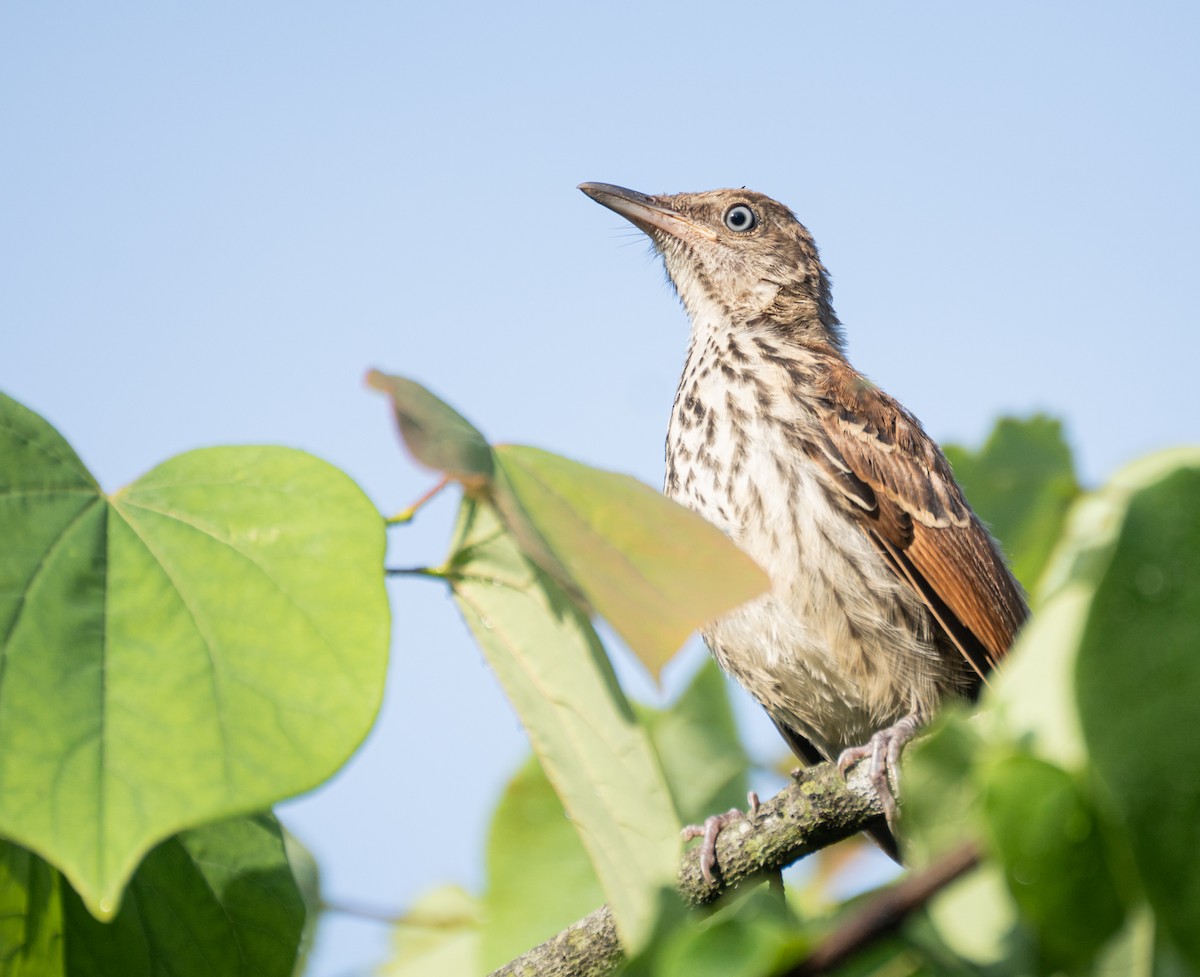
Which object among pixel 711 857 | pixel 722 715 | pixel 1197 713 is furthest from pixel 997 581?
pixel 1197 713

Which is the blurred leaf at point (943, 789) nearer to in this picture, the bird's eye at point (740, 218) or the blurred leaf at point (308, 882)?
the blurred leaf at point (308, 882)

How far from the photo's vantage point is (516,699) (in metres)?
1.30

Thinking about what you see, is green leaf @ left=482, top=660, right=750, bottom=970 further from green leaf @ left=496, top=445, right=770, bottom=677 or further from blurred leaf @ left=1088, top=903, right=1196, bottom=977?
blurred leaf @ left=1088, top=903, right=1196, bottom=977

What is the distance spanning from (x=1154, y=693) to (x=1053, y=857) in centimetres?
11

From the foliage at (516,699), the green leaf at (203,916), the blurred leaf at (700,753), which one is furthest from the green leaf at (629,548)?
the blurred leaf at (700,753)

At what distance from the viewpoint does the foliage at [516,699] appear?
0.75 meters

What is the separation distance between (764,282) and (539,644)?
4509 millimetres

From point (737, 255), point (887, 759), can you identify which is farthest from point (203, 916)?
point (737, 255)

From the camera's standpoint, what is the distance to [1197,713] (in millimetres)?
753

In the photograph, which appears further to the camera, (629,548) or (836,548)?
(836,548)

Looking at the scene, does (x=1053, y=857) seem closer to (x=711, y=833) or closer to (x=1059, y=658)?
(x=1059, y=658)

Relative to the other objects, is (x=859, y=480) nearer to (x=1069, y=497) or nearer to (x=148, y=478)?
(x=1069, y=497)

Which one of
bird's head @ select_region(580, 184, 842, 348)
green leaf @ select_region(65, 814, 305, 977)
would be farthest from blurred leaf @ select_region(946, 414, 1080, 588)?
bird's head @ select_region(580, 184, 842, 348)

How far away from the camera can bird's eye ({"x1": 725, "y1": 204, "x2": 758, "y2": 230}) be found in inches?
233
